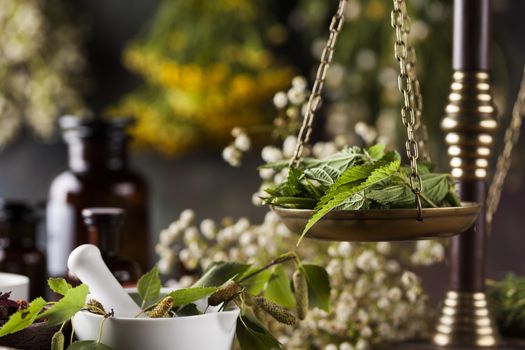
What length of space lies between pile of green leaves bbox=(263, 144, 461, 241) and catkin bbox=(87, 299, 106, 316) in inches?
6.7

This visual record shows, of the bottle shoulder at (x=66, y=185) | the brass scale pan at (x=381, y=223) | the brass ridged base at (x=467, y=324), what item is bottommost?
the brass ridged base at (x=467, y=324)

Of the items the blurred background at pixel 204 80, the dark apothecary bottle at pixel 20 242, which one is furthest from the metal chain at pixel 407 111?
the blurred background at pixel 204 80

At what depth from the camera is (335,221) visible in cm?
70

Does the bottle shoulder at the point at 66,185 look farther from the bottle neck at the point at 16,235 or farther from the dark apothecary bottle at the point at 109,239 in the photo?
the dark apothecary bottle at the point at 109,239

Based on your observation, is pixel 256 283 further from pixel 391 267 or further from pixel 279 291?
pixel 391 267

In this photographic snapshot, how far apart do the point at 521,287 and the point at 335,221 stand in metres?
0.43

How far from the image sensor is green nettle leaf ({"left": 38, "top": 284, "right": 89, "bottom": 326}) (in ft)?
2.16

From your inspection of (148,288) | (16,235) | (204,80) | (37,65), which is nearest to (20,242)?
(16,235)

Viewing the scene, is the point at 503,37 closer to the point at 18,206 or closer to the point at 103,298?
the point at 18,206

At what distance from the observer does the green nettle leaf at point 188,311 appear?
0.73 m

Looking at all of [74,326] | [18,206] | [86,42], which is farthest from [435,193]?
[86,42]

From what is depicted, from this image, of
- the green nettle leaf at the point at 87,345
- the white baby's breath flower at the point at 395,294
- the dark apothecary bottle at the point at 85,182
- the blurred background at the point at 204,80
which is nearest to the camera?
the green nettle leaf at the point at 87,345

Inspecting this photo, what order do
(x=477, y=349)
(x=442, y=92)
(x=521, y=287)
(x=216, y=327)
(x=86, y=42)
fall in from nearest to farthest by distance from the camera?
1. (x=216, y=327)
2. (x=477, y=349)
3. (x=521, y=287)
4. (x=442, y=92)
5. (x=86, y=42)

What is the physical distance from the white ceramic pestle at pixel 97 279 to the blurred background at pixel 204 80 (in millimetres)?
973
